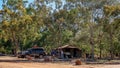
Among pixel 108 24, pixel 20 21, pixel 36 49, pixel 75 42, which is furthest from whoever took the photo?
pixel 75 42

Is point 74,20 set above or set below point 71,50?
above

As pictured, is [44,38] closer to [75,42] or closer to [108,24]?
[75,42]

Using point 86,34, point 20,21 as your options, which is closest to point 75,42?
point 86,34

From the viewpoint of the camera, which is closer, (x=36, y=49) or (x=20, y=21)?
(x=36, y=49)

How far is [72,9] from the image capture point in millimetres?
54625

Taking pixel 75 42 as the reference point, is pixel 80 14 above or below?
above

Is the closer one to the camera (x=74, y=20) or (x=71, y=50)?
(x=74, y=20)

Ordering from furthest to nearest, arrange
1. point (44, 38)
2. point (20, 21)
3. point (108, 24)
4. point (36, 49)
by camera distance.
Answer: point (44, 38) → point (20, 21) → point (36, 49) → point (108, 24)

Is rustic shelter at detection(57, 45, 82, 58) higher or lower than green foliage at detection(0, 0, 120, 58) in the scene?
lower

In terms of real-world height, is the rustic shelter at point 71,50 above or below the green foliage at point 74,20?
below

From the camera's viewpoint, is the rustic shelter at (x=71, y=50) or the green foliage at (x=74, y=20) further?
the rustic shelter at (x=71, y=50)

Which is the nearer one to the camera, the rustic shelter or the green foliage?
the green foliage

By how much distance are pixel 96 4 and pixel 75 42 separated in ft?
50.0

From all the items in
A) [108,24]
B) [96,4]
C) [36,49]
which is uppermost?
[96,4]
